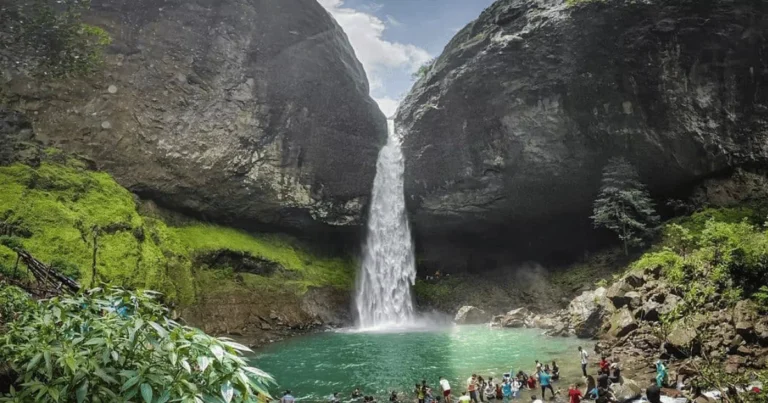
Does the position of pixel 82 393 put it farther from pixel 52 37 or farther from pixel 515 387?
pixel 52 37

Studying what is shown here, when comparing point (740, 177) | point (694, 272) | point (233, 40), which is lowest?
point (694, 272)

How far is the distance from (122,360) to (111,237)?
26182mm

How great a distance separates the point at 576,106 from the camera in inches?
1305

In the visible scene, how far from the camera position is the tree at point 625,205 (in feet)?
105

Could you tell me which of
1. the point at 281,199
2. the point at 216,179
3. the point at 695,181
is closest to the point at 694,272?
the point at 695,181

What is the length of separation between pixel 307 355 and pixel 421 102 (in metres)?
22.8

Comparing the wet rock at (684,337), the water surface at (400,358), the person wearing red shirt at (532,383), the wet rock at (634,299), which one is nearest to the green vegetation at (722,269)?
the wet rock at (684,337)

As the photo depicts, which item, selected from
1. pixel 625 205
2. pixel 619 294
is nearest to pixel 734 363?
pixel 619 294

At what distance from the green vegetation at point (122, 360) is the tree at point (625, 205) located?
33621 millimetres

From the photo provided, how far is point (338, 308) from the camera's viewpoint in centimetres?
3478

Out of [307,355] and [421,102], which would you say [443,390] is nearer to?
[307,355]

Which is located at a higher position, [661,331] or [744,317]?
[744,317]

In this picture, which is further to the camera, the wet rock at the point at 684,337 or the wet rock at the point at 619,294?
the wet rock at the point at 619,294

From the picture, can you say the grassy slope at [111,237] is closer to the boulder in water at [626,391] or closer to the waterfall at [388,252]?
the waterfall at [388,252]
